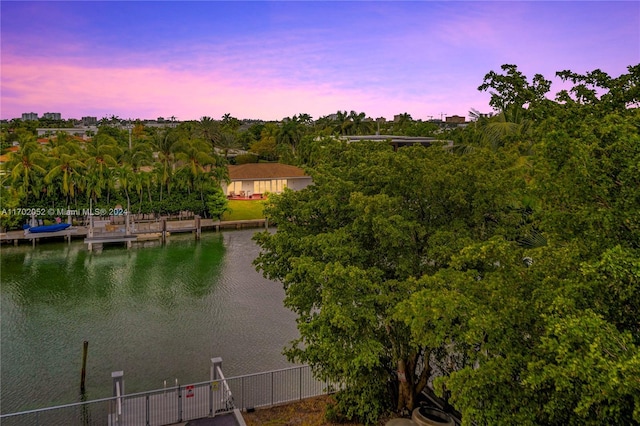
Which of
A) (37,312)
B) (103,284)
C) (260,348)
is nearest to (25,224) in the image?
(103,284)

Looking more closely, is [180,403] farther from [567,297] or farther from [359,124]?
[359,124]

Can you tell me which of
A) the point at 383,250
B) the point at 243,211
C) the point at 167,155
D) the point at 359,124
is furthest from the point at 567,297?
the point at 359,124

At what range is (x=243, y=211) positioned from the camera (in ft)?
181

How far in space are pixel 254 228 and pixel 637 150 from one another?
4473 centimetres

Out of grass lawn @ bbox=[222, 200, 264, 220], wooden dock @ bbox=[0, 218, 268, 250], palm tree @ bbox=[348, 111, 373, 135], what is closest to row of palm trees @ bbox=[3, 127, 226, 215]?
wooden dock @ bbox=[0, 218, 268, 250]

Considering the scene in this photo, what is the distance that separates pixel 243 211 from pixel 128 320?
3116cm

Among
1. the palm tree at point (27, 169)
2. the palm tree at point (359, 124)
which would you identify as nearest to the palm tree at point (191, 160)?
the palm tree at point (27, 169)

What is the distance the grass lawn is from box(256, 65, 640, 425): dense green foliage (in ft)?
120

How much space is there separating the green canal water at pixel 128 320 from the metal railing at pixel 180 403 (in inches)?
56.0

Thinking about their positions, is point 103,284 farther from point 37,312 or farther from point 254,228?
point 254,228

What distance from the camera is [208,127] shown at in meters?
75.6

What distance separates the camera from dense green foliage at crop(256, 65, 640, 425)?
676 cm

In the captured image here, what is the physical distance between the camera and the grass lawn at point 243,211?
5257cm

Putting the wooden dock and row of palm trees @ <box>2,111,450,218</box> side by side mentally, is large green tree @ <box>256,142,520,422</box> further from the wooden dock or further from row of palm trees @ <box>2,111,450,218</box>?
the wooden dock
